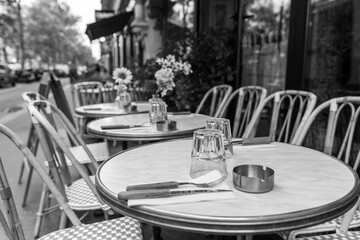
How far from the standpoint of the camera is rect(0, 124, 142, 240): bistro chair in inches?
46.3

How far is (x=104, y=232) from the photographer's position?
1.37 m

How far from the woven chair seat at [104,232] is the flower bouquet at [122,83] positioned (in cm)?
163

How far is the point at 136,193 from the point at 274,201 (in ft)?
1.28

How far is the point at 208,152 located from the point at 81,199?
39.5 inches

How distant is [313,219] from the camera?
85 cm

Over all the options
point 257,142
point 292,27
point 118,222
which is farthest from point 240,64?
point 118,222

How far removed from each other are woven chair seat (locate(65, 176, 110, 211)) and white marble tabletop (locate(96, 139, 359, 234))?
48 centimetres

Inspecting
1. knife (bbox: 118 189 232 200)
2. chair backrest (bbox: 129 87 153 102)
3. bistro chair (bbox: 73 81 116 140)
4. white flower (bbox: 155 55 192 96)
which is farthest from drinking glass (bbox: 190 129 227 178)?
bistro chair (bbox: 73 81 116 140)

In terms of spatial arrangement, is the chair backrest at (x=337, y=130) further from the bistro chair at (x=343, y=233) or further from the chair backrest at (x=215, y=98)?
the chair backrest at (x=215, y=98)

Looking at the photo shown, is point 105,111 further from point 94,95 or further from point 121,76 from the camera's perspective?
point 94,95

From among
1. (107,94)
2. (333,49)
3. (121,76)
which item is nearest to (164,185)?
(121,76)

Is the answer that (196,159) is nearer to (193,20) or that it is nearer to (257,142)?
(257,142)

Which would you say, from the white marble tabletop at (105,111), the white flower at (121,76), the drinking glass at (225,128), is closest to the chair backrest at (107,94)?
the white marble tabletop at (105,111)

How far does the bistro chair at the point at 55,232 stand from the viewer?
117 cm
